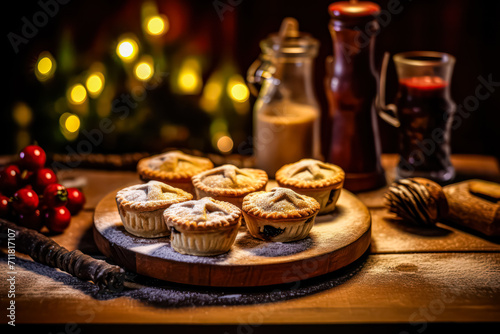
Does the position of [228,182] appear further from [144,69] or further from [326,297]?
[144,69]

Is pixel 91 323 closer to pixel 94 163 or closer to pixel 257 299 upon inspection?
pixel 257 299

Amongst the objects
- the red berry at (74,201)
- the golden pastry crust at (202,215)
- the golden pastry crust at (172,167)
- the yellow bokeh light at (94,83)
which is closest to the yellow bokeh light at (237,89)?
the yellow bokeh light at (94,83)

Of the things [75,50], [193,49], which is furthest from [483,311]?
[75,50]

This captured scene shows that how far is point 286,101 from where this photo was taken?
2.56 m

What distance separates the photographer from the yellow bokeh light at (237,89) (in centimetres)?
372

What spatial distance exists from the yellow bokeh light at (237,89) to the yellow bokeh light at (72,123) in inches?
38.7

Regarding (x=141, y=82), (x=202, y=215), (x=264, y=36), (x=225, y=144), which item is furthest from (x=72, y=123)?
(x=202, y=215)

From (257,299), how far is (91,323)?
46cm

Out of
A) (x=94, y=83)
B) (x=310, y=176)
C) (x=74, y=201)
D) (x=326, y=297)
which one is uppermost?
(x=94, y=83)

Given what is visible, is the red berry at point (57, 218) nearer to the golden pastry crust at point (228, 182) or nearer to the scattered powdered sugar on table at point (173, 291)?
the scattered powdered sugar on table at point (173, 291)

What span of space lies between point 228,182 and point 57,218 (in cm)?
62

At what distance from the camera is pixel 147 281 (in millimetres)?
1801

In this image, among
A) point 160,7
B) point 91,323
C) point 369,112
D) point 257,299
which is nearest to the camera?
A: point 91,323

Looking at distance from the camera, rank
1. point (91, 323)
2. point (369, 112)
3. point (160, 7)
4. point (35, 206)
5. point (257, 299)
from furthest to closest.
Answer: point (160, 7) → point (369, 112) → point (35, 206) → point (257, 299) → point (91, 323)
